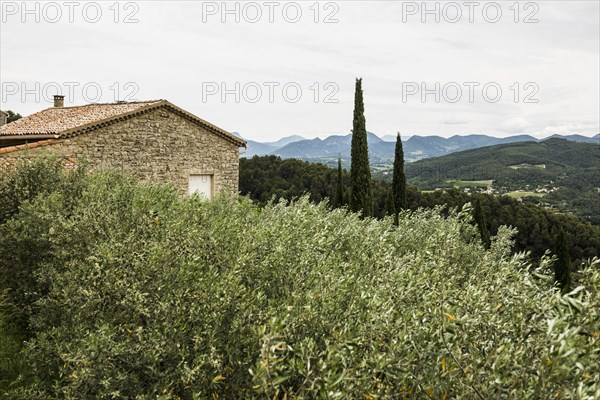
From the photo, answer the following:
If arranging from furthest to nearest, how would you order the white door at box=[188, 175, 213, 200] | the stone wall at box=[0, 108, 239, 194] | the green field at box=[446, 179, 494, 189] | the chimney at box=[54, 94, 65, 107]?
1. the green field at box=[446, 179, 494, 189]
2. the chimney at box=[54, 94, 65, 107]
3. the white door at box=[188, 175, 213, 200]
4. the stone wall at box=[0, 108, 239, 194]

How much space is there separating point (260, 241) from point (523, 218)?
6324 cm

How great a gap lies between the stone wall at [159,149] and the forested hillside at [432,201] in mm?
31530

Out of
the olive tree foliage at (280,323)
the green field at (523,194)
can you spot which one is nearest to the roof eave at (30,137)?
the olive tree foliage at (280,323)

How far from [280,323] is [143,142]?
17069mm

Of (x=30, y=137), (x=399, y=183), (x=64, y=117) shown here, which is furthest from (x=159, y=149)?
(x=399, y=183)

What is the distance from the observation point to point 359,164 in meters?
29.9

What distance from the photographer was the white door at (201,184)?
21594 mm

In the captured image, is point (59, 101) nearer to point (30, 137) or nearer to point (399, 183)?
point (30, 137)

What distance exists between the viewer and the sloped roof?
18.3 m

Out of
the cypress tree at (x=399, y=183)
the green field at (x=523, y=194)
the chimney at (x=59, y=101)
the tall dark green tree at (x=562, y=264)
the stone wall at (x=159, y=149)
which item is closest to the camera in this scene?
the stone wall at (x=159, y=149)

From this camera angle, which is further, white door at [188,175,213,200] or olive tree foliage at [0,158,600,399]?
white door at [188,175,213,200]

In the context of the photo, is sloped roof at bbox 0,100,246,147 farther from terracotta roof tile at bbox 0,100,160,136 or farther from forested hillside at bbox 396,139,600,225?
forested hillside at bbox 396,139,600,225

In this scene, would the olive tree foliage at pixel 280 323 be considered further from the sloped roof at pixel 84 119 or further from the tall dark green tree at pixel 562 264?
the tall dark green tree at pixel 562 264

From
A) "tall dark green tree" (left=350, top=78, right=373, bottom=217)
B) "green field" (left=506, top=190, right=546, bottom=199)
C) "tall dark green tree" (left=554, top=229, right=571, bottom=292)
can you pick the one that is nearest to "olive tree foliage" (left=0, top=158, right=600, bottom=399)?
"tall dark green tree" (left=350, top=78, right=373, bottom=217)
